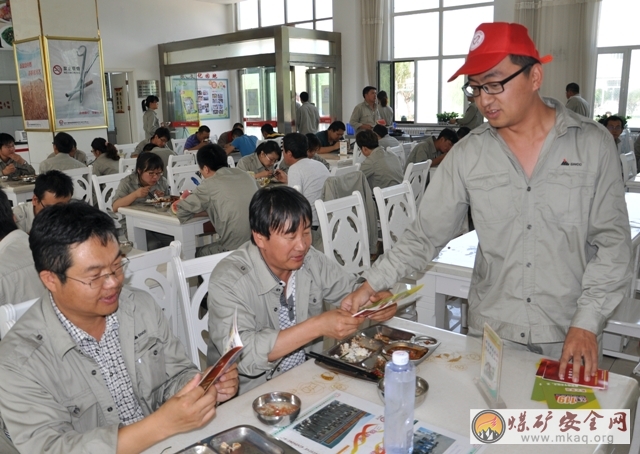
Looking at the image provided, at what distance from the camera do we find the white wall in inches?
448

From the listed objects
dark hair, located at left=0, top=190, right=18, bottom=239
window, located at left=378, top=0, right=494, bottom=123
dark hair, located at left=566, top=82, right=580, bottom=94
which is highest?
window, located at left=378, top=0, right=494, bottom=123

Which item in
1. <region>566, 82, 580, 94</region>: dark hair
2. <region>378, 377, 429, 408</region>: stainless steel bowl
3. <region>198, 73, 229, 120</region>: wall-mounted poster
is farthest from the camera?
<region>198, 73, 229, 120</region>: wall-mounted poster

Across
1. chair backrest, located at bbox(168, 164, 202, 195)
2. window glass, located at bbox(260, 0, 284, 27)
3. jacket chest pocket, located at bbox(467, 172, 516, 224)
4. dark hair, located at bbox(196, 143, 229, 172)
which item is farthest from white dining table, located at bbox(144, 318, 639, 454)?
window glass, located at bbox(260, 0, 284, 27)

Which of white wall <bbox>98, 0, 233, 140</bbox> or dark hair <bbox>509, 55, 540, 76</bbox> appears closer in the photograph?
dark hair <bbox>509, 55, 540, 76</bbox>

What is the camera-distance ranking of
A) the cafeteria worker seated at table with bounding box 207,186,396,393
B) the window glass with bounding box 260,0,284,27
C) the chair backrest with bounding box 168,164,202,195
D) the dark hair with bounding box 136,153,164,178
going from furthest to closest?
the window glass with bounding box 260,0,284,27, the chair backrest with bounding box 168,164,202,195, the dark hair with bounding box 136,153,164,178, the cafeteria worker seated at table with bounding box 207,186,396,393

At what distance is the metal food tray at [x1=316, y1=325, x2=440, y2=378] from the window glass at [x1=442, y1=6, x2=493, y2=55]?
375 inches

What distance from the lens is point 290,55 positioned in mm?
10055

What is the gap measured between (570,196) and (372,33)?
10.1 m

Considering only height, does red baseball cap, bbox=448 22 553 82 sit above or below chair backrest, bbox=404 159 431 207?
above

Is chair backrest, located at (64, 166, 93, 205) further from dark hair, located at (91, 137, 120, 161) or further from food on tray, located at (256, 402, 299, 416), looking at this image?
food on tray, located at (256, 402, 299, 416)

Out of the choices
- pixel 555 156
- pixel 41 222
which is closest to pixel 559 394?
pixel 555 156

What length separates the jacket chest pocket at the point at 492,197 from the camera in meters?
1.74

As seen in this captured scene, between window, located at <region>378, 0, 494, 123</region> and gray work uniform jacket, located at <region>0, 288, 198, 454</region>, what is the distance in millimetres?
9796

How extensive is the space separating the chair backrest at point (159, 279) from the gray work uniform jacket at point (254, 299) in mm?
219
